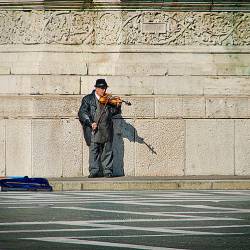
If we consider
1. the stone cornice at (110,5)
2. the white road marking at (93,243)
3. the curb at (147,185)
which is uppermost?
the stone cornice at (110,5)

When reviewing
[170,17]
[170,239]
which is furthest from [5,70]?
[170,239]

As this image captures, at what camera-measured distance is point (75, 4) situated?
2633 cm

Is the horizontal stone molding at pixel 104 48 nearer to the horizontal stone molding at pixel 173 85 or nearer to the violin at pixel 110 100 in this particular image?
the horizontal stone molding at pixel 173 85

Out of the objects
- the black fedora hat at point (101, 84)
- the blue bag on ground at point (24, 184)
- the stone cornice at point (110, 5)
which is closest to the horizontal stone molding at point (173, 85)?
the black fedora hat at point (101, 84)

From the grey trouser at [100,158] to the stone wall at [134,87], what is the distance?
344 mm

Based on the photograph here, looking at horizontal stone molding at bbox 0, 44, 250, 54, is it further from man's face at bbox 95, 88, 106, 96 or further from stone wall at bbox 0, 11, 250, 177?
man's face at bbox 95, 88, 106, 96

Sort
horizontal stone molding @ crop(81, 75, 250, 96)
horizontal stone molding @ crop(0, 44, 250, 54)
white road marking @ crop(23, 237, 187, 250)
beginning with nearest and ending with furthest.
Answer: white road marking @ crop(23, 237, 187, 250) < horizontal stone molding @ crop(81, 75, 250, 96) < horizontal stone molding @ crop(0, 44, 250, 54)

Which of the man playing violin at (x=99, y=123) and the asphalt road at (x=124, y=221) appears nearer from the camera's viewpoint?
the asphalt road at (x=124, y=221)

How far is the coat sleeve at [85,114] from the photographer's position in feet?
82.0

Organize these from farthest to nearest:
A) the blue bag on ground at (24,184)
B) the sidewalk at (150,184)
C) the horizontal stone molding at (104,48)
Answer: the horizontal stone molding at (104,48)
the sidewalk at (150,184)
the blue bag on ground at (24,184)

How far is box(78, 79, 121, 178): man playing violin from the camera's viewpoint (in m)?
25.1

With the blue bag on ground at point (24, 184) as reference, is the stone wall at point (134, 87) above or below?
above

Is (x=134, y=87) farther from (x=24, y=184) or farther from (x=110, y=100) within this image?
(x=24, y=184)

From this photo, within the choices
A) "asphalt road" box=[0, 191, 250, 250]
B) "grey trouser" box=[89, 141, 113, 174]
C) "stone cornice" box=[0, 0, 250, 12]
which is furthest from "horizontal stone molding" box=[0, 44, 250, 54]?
"asphalt road" box=[0, 191, 250, 250]
